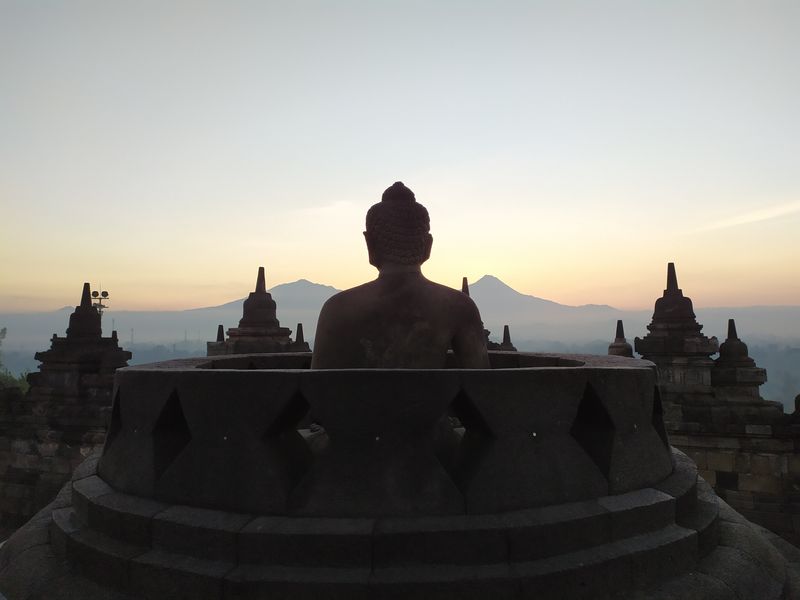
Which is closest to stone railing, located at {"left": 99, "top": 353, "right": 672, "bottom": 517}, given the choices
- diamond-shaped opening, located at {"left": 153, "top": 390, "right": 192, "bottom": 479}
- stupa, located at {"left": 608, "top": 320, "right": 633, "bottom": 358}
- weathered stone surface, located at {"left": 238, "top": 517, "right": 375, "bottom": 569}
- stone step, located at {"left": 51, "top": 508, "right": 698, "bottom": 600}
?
diamond-shaped opening, located at {"left": 153, "top": 390, "right": 192, "bottom": 479}

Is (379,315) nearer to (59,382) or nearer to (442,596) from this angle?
(442,596)

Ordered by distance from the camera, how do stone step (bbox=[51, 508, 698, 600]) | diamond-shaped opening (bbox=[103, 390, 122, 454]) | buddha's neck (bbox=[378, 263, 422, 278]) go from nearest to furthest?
stone step (bbox=[51, 508, 698, 600]), diamond-shaped opening (bbox=[103, 390, 122, 454]), buddha's neck (bbox=[378, 263, 422, 278])

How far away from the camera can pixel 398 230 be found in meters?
3.45

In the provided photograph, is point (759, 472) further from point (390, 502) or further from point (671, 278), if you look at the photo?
point (390, 502)

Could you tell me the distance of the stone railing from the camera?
2314 mm

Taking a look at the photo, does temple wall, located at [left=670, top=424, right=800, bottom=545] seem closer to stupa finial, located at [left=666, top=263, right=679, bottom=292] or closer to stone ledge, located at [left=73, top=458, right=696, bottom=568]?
stupa finial, located at [left=666, top=263, right=679, bottom=292]

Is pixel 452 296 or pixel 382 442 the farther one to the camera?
pixel 452 296

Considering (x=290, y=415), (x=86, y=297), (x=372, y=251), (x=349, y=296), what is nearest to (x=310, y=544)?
(x=290, y=415)

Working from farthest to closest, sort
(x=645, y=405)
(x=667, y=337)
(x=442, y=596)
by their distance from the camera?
(x=667, y=337) < (x=645, y=405) < (x=442, y=596)

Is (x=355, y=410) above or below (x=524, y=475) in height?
above

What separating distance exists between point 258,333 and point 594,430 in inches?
560

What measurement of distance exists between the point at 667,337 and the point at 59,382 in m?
14.0

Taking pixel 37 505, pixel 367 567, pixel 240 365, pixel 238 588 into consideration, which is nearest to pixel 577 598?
pixel 367 567

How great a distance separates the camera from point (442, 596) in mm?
2041
